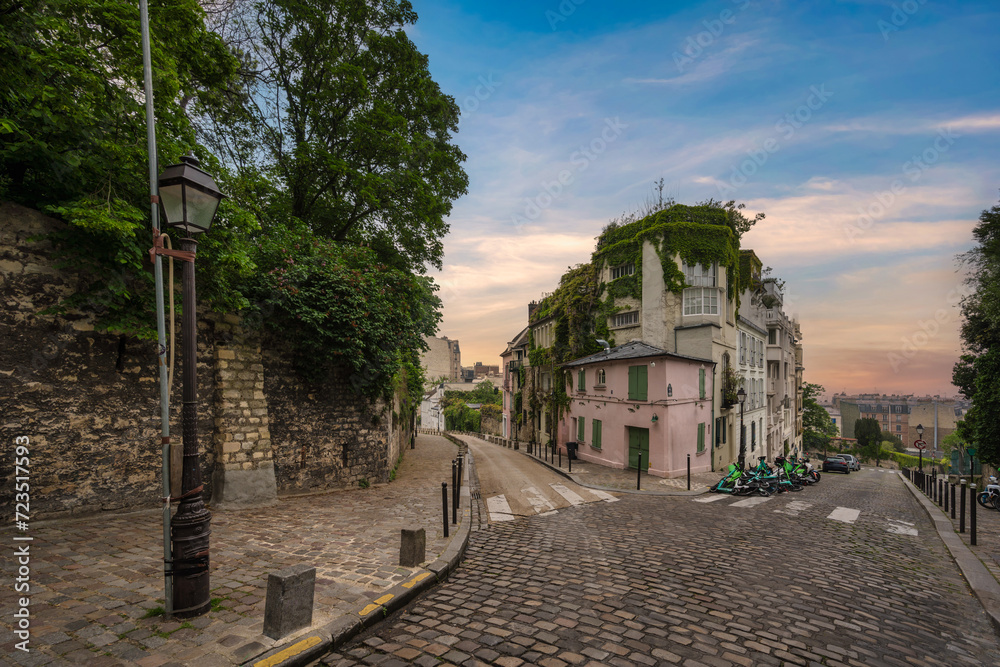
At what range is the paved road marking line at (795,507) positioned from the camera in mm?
11298

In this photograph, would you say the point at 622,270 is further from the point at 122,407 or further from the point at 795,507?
the point at 122,407

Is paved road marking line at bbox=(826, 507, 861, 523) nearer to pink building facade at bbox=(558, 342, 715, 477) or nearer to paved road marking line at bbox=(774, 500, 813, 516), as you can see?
paved road marking line at bbox=(774, 500, 813, 516)

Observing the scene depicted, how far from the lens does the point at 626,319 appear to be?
2425 cm

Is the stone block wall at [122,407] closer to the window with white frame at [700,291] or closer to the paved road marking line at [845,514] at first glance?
the paved road marking line at [845,514]

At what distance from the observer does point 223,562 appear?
19.1 feet

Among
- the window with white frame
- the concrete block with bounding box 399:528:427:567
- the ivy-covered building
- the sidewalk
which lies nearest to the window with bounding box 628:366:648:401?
the ivy-covered building

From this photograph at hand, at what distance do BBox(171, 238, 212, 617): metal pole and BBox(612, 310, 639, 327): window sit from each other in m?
21.7

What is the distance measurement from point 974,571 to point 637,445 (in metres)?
12.5

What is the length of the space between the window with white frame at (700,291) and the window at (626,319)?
8.37ft

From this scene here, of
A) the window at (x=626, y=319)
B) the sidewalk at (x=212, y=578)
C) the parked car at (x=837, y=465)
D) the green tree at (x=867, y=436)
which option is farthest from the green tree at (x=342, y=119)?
the green tree at (x=867, y=436)

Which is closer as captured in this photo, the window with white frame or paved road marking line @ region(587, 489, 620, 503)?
paved road marking line @ region(587, 489, 620, 503)

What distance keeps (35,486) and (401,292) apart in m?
7.96

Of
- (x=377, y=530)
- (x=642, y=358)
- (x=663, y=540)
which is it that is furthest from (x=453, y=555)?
(x=642, y=358)

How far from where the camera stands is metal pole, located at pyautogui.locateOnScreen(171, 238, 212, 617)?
4.22 meters
